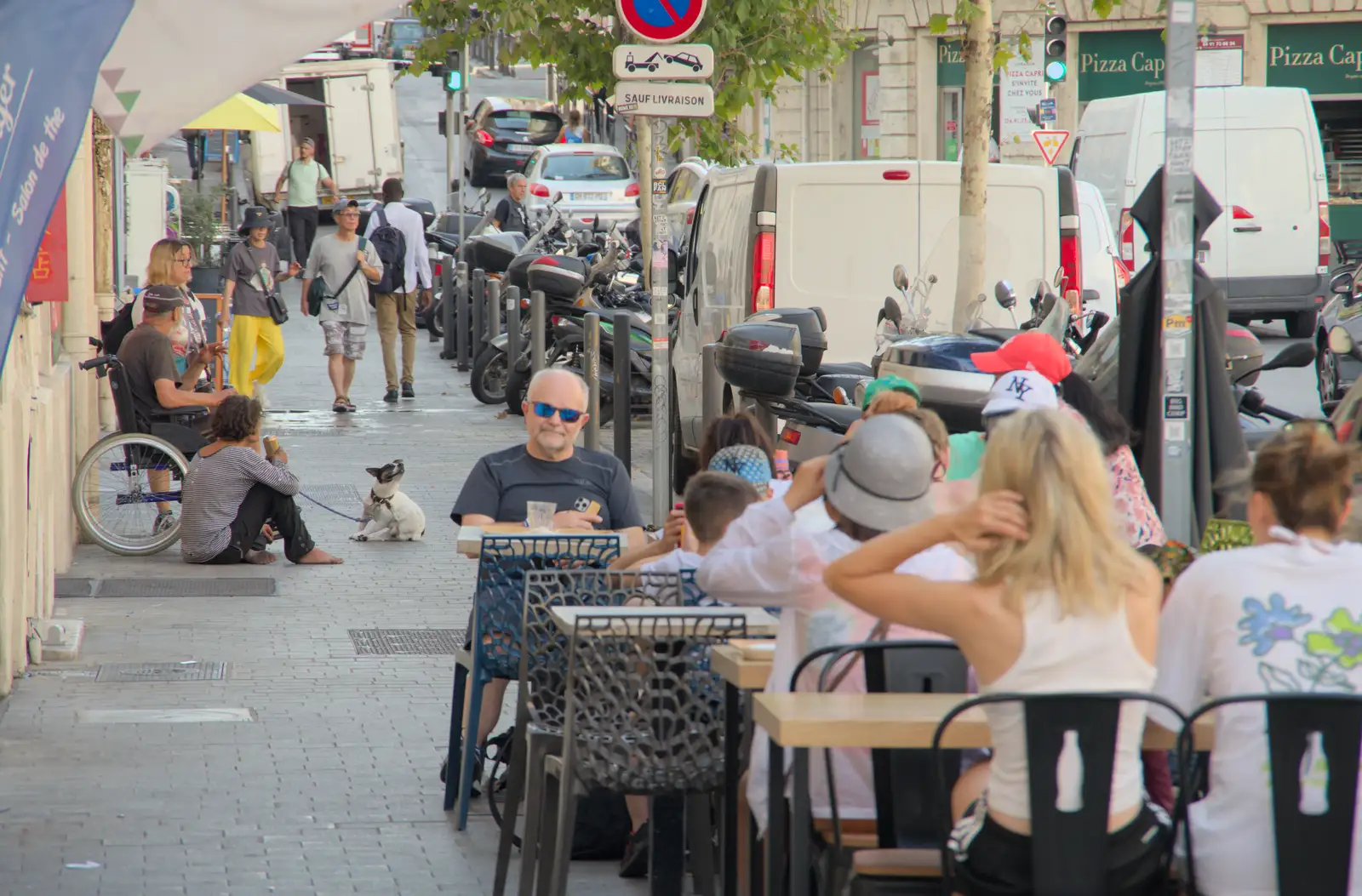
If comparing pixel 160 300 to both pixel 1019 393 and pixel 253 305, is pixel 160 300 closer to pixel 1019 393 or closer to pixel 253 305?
pixel 253 305

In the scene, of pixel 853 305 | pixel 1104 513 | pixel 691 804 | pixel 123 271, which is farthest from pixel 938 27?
pixel 1104 513

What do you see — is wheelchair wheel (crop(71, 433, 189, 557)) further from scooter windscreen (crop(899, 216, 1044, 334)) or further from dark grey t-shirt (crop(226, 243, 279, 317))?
dark grey t-shirt (crop(226, 243, 279, 317))

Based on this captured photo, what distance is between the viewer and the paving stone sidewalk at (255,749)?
6215mm

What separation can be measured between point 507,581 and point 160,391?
22.7ft

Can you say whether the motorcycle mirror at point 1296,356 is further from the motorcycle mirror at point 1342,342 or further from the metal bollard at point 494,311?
the metal bollard at point 494,311

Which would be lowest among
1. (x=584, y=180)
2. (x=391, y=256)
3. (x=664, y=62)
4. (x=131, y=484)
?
(x=131, y=484)

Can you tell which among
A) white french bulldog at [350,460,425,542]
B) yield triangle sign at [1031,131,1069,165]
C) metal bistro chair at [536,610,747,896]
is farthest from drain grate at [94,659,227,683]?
yield triangle sign at [1031,131,1069,165]

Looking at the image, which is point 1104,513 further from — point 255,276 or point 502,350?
point 502,350

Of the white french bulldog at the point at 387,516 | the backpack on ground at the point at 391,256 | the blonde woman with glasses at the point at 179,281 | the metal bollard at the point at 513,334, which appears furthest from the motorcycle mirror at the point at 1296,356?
the backpack on ground at the point at 391,256

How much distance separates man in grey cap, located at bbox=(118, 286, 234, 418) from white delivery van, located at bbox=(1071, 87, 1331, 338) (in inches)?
499

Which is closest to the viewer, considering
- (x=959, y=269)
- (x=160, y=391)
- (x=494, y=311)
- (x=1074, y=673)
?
(x=1074, y=673)

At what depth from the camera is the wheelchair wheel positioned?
12273mm

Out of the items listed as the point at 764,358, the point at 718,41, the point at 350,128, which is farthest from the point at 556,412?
the point at 350,128

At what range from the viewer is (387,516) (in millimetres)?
12977
